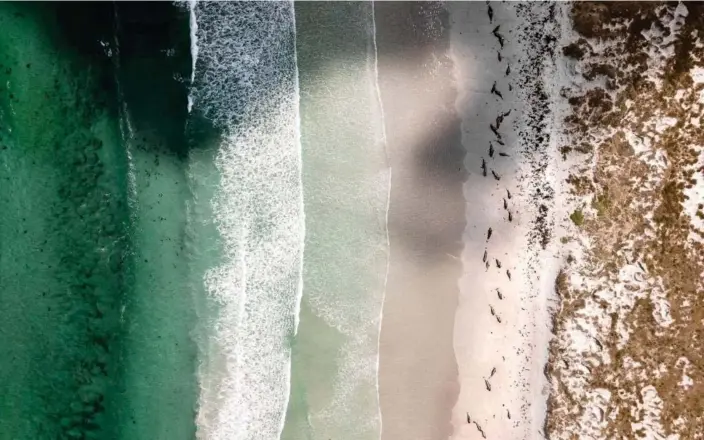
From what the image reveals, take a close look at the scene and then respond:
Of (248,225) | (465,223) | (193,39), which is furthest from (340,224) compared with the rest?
(193,39)

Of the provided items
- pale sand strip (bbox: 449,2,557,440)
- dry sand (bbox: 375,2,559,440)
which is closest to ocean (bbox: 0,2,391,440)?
dry sand (bbox: 375,2,559,440)

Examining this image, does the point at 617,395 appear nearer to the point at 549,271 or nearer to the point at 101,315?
the point at 549,271

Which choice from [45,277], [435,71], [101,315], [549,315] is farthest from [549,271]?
[45,277]

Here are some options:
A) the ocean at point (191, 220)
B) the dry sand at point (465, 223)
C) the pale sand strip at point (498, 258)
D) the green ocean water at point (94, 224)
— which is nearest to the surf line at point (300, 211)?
the ocean at point (191, 220)

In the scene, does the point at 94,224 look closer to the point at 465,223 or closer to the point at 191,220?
the point at 191,220

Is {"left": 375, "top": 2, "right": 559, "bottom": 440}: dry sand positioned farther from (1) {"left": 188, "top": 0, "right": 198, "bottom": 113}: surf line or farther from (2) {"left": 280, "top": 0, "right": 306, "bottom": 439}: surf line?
(1) {"left": 188, "top": 0, "right": 198, "bottom": 113}: surf line

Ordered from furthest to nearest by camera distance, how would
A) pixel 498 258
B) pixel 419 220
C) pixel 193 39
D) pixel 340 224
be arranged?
pixel 498 258 → pixel 419 220 → pixel 340 224 → pixel 193 39

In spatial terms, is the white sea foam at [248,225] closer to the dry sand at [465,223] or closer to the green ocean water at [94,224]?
the green ocean water at [94,224]
